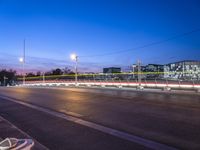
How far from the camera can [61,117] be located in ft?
45.0

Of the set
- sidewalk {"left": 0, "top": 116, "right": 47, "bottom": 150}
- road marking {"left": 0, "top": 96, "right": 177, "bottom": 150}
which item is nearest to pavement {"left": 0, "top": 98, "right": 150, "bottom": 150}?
sidewalk {"left": 0, "top": 116, "right": 47, "bottom": 150}

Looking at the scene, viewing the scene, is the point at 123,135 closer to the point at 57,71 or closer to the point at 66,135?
the point at 66,135

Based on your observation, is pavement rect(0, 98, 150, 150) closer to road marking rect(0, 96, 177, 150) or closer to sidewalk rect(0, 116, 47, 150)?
sidewalk rect(0, 116, 47, 150)

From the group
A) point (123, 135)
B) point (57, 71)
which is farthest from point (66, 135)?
point (57, 71)

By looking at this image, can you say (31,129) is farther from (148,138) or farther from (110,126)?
(148,138)

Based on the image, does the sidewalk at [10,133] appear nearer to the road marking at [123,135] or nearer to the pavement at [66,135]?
the pavement at [66,135]

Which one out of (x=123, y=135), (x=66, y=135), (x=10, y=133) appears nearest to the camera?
(x=123, y=135)

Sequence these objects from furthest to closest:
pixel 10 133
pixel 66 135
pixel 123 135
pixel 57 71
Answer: pixel 57 71 < pixel 10 133 < pixel 66 135 < pixel 123 135

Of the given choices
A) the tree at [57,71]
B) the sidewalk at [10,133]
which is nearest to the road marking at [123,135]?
the sidewalk at [10,133]

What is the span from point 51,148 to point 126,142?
201cm

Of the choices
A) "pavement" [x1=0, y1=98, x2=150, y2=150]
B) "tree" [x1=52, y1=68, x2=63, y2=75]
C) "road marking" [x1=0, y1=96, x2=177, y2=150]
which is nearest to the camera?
"road marking" [x1=0, y1=96, x2=177, y2=150]

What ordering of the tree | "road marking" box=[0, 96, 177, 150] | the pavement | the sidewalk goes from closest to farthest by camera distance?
"road marking" box=[0, 96, 177, 150] < the pavement < the sidewalk < the tree

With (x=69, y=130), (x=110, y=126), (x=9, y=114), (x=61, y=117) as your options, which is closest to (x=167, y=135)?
(x=110, y=126)

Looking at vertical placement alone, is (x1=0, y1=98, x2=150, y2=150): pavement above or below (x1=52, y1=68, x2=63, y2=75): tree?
below
